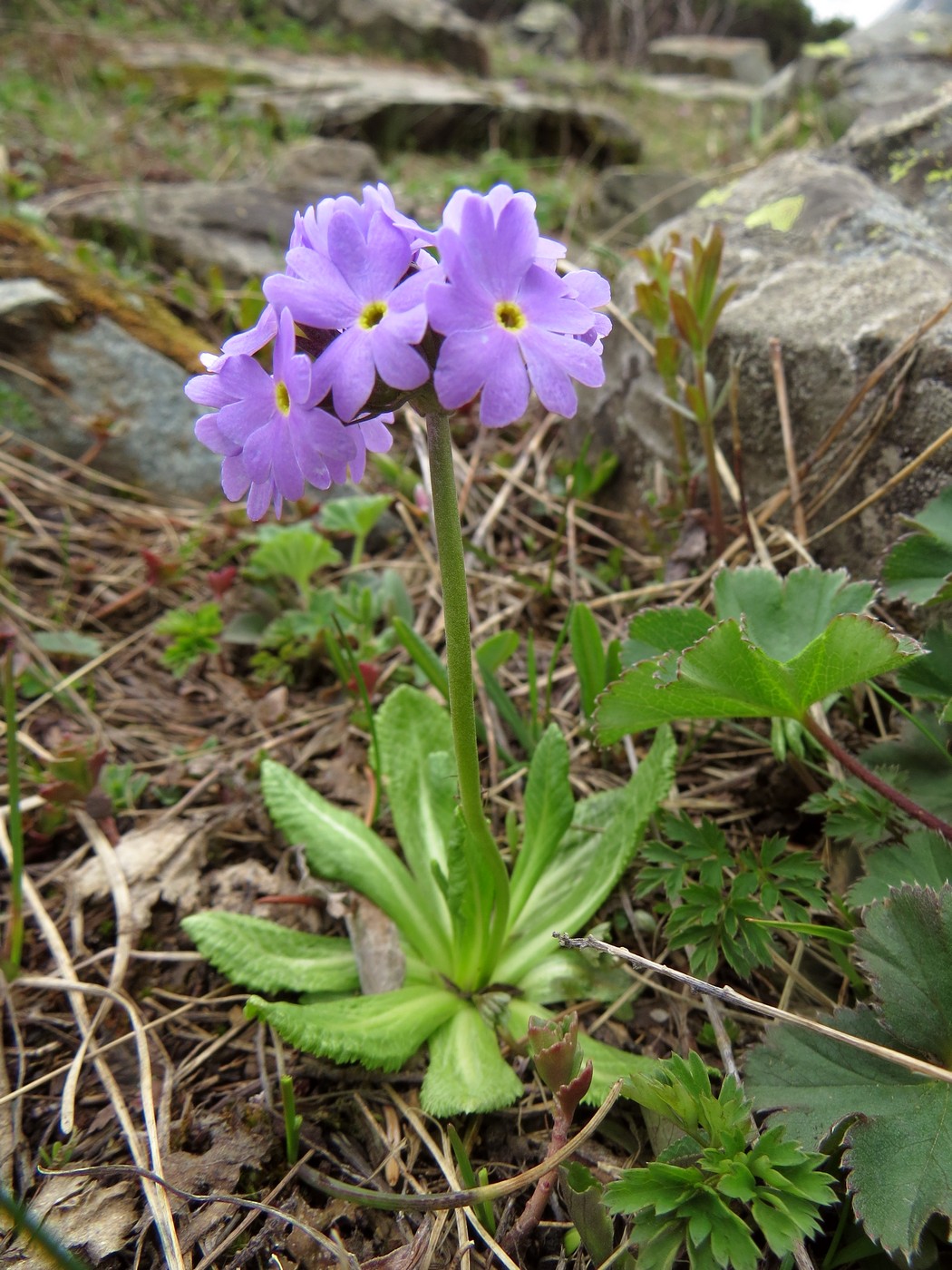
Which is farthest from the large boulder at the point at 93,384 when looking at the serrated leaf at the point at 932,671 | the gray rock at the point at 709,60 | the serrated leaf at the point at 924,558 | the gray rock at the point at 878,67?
the gray rock at the point at 709,60

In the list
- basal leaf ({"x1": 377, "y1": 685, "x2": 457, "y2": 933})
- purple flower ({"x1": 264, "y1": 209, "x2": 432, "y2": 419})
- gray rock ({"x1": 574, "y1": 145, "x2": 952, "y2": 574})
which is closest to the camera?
purple flower ({"x1": 264, "y1": 209, "x2": 432, "y2": 419})

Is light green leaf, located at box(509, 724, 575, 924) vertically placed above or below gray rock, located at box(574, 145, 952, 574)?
below

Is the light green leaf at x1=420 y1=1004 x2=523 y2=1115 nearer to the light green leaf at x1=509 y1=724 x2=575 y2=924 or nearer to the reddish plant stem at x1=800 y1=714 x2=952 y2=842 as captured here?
the light green leaf at x1=509 y1=724 x2=575 y2=924

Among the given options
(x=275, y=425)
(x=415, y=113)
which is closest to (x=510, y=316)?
(x=275, y=425)

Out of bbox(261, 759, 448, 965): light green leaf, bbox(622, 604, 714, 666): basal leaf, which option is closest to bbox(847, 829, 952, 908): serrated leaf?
bbox(622, 604, 714, 666): basal leaf

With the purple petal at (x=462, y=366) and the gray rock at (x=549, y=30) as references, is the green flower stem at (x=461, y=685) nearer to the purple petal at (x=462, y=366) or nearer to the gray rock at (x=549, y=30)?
the purple petal at (x=462, y=366)

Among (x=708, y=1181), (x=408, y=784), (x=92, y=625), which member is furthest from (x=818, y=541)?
(x=92, y=625)
